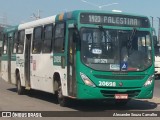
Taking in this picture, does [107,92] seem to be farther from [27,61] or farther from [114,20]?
[27,61]

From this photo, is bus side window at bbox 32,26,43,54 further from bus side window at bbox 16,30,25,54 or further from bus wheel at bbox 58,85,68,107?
bus wheel at bbox 58,85,68,107

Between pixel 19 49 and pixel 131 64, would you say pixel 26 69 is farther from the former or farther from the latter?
pixel 131 64

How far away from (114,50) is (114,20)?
99 cm

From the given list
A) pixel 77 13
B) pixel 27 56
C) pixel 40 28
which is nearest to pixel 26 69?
pixel 27 56

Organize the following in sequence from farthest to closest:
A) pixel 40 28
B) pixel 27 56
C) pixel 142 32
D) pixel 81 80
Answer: pixel 27 56
pixel 40 28
pixel 142 32
pixel 81 80

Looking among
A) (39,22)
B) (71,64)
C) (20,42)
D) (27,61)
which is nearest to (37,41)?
(39,22)

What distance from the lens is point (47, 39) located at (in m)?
16.8

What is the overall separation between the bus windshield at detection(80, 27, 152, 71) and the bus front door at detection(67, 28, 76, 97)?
1.27 feet

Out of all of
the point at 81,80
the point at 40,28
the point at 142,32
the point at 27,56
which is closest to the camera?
Answer: the point at 81,80

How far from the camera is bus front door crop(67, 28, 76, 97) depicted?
14.3 metres

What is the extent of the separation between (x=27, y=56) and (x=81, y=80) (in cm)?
603

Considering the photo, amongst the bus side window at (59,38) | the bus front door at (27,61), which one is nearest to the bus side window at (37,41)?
the bus front door at (27,61)

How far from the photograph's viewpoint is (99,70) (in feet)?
46.0

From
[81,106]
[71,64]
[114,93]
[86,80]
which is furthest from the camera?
[81,106]
